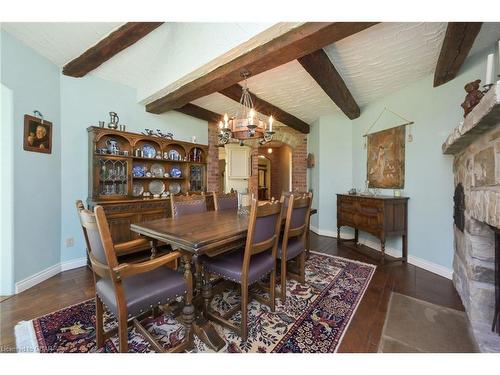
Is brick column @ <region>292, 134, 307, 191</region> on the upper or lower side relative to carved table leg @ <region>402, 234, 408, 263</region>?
upper

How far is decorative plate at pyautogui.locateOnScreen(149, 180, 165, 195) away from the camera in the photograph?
353 cm

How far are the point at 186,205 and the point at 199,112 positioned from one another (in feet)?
7.33

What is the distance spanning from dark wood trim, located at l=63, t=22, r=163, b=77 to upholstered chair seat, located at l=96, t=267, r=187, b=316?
7.73 ft

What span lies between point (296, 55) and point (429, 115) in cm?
209

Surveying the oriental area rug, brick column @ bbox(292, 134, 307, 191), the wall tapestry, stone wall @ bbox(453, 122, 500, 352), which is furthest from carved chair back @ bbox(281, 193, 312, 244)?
brick column @ bbox(292, 134, 307, 191)

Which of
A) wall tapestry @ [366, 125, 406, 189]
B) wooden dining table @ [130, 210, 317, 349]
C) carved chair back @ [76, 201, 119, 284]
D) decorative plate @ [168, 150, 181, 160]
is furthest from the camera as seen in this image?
decorative plate @ [168, 150, 181, 160]

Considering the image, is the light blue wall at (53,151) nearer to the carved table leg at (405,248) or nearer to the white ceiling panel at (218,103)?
the white ceiling panel at (218,103)

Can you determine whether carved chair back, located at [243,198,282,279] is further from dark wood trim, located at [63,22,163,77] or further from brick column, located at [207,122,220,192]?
brick column, located at [207,122,220,192]

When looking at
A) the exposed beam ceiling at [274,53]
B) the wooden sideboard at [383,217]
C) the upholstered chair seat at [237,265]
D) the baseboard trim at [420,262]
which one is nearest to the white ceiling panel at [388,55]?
the exposed beam ceiling at [274,53]

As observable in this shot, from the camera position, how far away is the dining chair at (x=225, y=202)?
104 inches

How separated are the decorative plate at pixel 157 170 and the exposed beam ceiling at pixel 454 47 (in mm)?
3819
